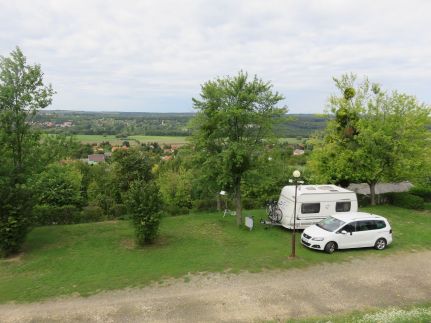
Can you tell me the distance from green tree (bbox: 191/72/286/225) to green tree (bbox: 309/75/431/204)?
8.80 meters

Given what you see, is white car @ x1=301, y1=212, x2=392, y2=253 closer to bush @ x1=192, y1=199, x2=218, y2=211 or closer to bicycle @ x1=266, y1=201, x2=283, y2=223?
bicycle @ x1=266, y1=201, x2=283, y2=223

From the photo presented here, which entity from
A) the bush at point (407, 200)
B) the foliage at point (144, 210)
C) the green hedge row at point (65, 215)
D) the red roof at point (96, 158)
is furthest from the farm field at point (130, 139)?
the foliage at point (144, 210)

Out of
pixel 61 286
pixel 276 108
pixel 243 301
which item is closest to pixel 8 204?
pixel 61 286

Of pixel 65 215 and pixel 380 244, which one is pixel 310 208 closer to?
pixel 380 244

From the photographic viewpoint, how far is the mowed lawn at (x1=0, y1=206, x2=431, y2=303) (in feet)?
42.3

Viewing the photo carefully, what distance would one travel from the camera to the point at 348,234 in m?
16.2

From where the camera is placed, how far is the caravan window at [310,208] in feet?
61.9

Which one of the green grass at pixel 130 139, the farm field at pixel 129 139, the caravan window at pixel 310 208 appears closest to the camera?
the caravan window at pixel 310 208

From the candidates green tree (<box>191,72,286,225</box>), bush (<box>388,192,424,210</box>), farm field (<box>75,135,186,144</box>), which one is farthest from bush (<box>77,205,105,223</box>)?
farm field (<box>75,135,186,144</box>)

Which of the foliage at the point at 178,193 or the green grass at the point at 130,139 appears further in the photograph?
the green grass at the point at 130,139

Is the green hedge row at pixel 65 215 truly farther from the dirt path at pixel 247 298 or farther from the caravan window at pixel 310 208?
the caravan window at pixel 310 208

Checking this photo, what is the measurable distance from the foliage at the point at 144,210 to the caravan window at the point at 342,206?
1013cm

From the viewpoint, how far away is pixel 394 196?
27.1 meters

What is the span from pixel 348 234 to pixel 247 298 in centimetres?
708
